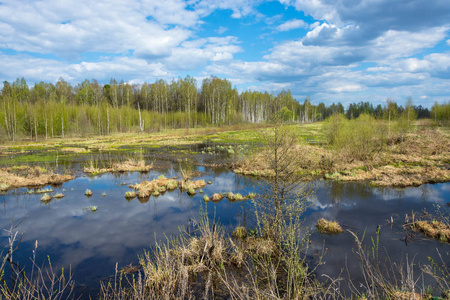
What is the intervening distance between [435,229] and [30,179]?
2523 cm

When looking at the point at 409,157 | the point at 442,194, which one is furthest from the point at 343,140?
the point at 442,194

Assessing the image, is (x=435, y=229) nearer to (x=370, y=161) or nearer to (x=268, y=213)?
(x=268, y=213)

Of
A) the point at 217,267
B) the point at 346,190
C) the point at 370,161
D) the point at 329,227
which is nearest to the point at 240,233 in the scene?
the point at 217,267

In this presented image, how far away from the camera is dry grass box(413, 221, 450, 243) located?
10.0 metres

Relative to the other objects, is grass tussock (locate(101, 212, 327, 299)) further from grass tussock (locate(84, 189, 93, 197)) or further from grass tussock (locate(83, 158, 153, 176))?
grass tussock (locate(83, 158, 153, 176))

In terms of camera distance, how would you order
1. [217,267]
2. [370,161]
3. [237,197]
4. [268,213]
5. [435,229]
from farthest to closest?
[370,161], [237,197], [268,213], [435,229], [217,267]

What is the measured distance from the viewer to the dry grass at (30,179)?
739 inches

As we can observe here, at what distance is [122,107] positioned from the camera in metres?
71.2

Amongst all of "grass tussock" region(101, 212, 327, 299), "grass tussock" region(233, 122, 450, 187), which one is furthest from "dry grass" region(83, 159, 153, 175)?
"grass tussock" region(101, 212, 327, 299)

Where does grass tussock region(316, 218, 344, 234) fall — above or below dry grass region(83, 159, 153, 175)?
below

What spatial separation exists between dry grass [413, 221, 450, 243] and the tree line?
52480 millimetres

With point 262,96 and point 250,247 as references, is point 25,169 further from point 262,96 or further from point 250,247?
point 262,96

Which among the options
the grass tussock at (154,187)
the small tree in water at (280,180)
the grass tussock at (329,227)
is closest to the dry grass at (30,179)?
the grass tussock at (154,187)

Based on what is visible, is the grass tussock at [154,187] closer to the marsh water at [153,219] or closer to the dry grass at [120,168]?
the marsh water at [153,219]
